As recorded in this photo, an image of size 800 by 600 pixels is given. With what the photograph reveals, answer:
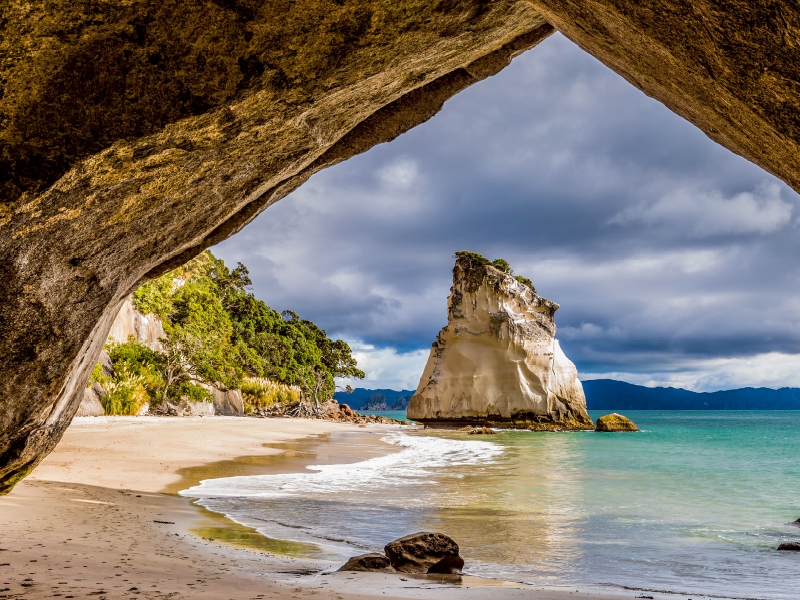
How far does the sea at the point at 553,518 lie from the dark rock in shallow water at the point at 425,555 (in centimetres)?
31

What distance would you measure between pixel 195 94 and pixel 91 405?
2434 centimetres

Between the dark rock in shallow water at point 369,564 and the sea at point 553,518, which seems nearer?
the dark rock in shallow water at point 369,564

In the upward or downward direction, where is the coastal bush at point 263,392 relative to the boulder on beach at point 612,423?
upward

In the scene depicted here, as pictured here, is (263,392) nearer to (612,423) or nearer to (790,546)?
(612,423)

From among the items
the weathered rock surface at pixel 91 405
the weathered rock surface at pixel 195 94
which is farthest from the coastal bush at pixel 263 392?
the weathered rock surface at pixel 195 94

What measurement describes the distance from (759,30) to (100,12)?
282 centimetres

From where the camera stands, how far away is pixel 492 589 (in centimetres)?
489

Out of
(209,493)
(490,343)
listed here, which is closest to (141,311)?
(209,493)

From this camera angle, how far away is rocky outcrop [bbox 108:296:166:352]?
98.4 ft

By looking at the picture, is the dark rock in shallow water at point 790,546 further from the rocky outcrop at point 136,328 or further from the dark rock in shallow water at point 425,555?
the rocky outcrop at point 136,328

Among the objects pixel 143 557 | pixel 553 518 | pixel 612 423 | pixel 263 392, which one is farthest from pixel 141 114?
pixel 612 423

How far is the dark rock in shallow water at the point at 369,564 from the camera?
216 inches

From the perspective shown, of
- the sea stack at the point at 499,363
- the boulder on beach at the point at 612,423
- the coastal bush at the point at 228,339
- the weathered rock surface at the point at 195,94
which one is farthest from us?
the boulder on beach at the point at 612,423

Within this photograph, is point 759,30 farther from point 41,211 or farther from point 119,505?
point 119,505
